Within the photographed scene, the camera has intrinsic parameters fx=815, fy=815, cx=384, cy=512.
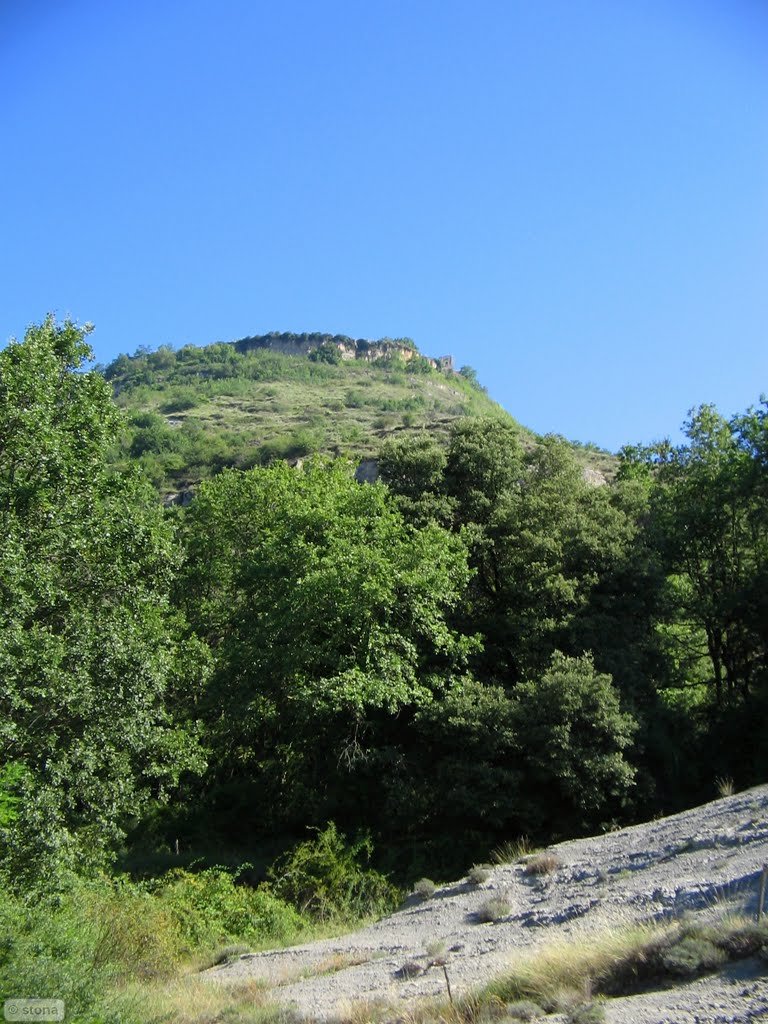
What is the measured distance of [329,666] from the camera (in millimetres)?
21250

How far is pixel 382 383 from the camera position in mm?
171000

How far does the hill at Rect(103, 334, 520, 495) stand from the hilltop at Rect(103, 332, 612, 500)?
0.20 m

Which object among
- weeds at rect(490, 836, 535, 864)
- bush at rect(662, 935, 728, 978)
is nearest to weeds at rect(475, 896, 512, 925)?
weeds at rect(490, 836, 535, 864)

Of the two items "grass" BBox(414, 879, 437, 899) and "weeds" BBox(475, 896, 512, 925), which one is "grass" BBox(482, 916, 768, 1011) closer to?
"weeds" BBox(475, 896, 512, 925)

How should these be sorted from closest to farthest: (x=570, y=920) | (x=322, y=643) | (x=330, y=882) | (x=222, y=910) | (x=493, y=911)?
(x=570, y=920)
(x=493, y=911)
(x=222, y=910)
(x=330, y=882)
(x=322, y=643)

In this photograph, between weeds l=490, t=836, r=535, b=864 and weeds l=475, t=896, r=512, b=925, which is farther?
weeds l=490, t=836, r=535, b=864

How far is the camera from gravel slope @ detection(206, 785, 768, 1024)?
7754 mm

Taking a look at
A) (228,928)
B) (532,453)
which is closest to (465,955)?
(228,928)

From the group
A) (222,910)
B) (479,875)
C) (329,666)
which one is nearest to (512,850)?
(479,875)

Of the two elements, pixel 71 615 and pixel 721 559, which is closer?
pixel 71 615

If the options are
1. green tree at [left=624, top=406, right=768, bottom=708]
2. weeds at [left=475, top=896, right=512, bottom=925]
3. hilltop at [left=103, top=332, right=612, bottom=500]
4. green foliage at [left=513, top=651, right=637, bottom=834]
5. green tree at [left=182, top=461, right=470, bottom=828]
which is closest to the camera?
weeds at [left=475, top=896, right=512, bottom=925]

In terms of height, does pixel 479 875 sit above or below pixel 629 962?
below

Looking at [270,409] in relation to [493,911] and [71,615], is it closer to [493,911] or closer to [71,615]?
[71,615]

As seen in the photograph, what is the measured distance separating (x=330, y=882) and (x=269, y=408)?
116 meters
